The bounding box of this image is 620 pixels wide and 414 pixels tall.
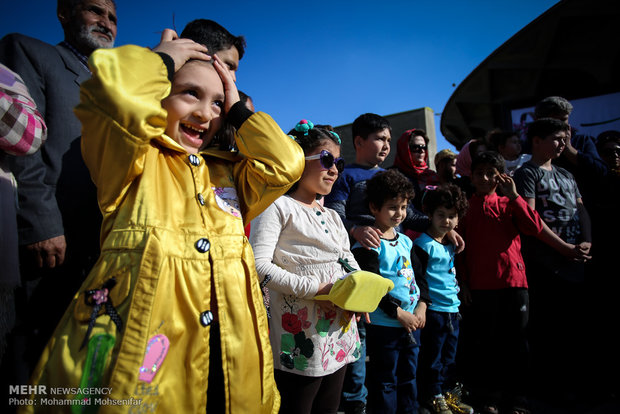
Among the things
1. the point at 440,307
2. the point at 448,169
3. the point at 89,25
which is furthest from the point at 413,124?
the point at 89,25

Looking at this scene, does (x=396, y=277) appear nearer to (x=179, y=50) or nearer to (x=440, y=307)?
(x=440, y=307)

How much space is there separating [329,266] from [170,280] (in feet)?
3.30

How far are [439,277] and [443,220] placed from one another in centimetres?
47

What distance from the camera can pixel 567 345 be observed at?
353 cm

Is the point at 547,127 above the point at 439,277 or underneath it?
above

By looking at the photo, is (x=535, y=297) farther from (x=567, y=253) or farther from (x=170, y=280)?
(x=170, y=280)

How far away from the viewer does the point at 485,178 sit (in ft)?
10.8

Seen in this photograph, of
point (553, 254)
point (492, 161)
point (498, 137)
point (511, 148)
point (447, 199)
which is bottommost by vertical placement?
point (553, 254)

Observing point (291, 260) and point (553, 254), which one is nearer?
point (291, 260)

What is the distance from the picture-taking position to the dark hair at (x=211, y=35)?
5.06 ft

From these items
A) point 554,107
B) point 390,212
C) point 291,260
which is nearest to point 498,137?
point 554,107

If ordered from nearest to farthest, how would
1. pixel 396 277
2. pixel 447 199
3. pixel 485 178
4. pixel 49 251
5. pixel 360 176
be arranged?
1. pixel 49 251
2. pixel 396 277
3. pixel 447 199
4. pixel 360 176
5. pixel 485 178

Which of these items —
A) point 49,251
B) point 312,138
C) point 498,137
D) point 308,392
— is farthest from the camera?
point 498,137

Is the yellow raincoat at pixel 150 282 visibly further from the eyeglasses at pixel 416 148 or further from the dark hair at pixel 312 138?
the eyeglasses at pixel 416 148
